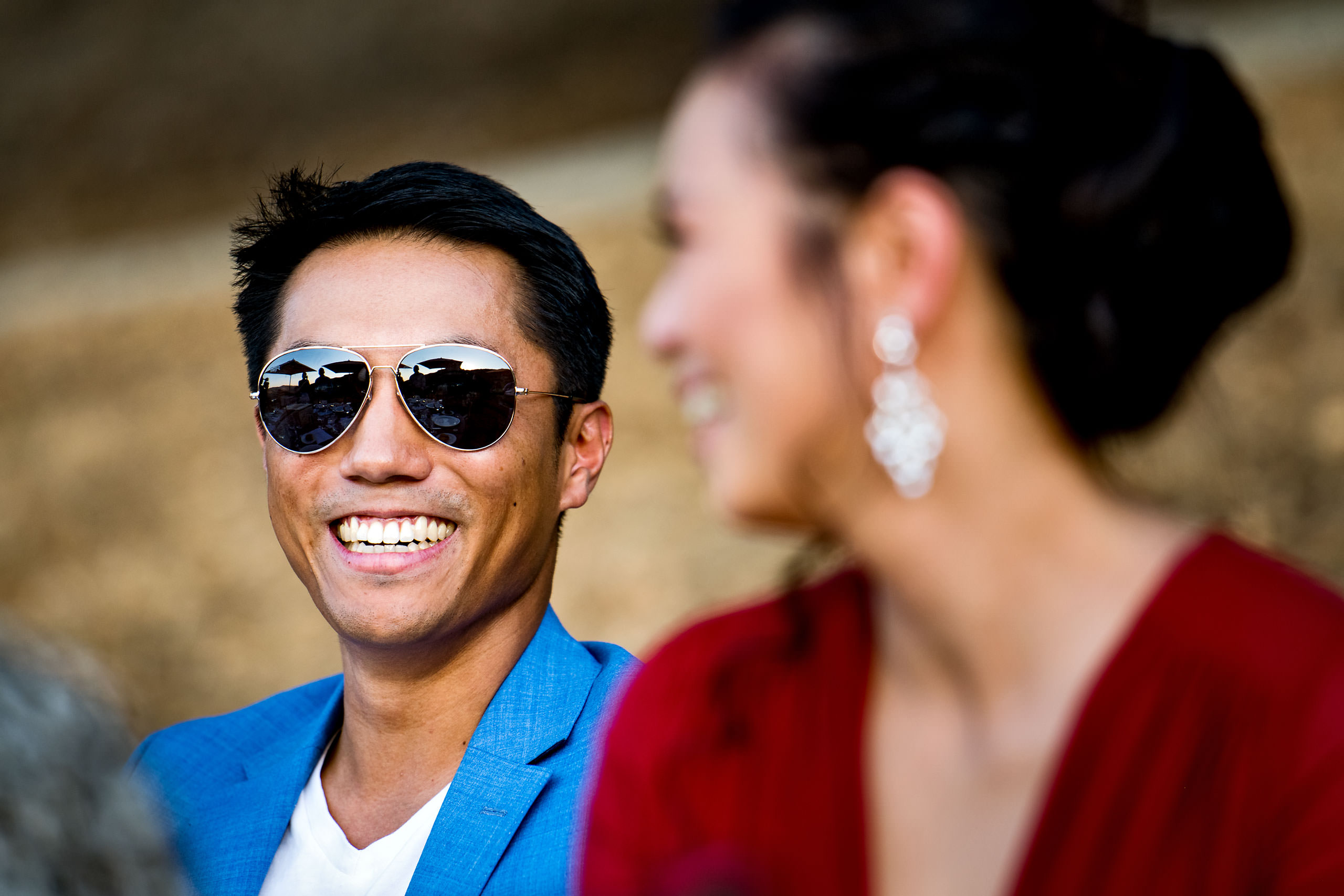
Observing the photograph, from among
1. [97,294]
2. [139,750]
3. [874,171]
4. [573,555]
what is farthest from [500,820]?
[97,294]

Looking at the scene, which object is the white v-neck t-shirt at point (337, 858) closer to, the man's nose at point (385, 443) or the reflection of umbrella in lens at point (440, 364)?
the man's nose at point (385, 443)

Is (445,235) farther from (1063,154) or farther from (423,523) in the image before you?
(1063,154)

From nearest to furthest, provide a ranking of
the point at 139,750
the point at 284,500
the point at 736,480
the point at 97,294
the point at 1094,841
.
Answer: the point at 1094,841 → the point at 736,480 → the point at 284,500 → the point at 139,750 → the point at 97,294

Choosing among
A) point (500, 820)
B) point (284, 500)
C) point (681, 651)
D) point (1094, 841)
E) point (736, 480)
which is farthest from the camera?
point (284, 500)

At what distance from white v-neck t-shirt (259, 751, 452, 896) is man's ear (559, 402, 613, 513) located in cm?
60

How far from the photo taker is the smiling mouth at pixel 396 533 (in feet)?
6.86

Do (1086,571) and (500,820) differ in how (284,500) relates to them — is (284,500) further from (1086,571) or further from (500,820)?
(1086,571)

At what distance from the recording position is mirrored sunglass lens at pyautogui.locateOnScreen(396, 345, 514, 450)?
209 cm

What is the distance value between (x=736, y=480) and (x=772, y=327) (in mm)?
171

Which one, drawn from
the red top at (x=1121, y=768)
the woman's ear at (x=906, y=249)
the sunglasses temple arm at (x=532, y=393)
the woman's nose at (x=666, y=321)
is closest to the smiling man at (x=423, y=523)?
the sunglasses temple arm at (x=532, y=393)

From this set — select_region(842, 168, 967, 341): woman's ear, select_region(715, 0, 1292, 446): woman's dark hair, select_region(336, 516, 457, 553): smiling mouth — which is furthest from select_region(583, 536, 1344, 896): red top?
select_region(336, 516, 457, 553): smiling mouth

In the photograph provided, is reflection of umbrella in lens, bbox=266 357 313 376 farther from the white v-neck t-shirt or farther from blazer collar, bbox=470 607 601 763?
Result: the white v-neck t-shirt

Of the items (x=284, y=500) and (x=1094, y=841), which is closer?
(x=1094, y=841)

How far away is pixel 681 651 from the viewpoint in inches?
61.7
